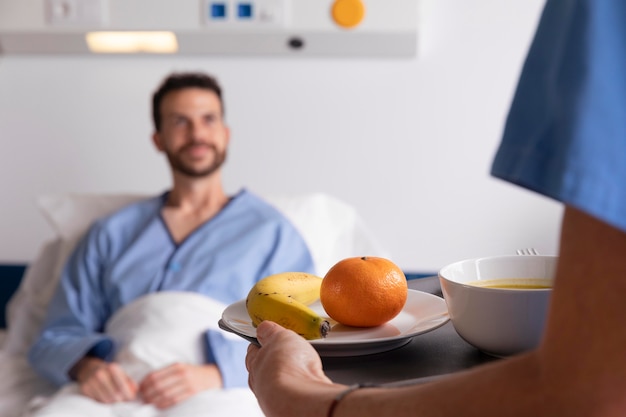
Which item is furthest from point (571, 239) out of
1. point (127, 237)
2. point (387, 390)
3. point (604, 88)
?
point (127, 237)

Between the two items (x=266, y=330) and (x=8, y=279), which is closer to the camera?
(x=266, y=330)

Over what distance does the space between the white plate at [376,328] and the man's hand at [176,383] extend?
996 mm

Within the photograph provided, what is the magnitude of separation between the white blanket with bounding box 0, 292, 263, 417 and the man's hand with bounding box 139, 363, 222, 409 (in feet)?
0.06

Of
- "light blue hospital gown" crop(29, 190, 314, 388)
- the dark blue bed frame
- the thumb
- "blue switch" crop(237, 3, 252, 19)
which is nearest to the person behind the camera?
the thumb

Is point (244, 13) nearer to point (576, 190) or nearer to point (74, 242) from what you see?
point (74, 242)

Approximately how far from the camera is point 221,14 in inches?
95.2

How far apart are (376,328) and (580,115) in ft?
1.30

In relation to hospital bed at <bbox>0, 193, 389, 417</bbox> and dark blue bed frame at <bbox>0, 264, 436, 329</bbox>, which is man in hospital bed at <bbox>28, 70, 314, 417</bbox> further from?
dark blue bed frame at <bbox>0, 264, 436, 329</bbox>

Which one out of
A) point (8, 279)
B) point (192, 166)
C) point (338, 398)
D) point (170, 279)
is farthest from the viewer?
point (8, 279)

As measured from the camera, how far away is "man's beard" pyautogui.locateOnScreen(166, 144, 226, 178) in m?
2.36

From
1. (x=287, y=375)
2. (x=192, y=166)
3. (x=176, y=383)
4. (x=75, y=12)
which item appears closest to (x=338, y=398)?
(x=287, y=375)

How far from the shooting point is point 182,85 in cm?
240

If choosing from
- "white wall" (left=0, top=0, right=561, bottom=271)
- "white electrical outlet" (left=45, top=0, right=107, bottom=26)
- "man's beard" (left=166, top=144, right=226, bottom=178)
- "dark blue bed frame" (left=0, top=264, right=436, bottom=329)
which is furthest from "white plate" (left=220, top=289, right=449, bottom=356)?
"dark blue bed frame" (left=0, top=264, right=436, bottom=329)

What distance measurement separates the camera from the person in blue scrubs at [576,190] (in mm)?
457
